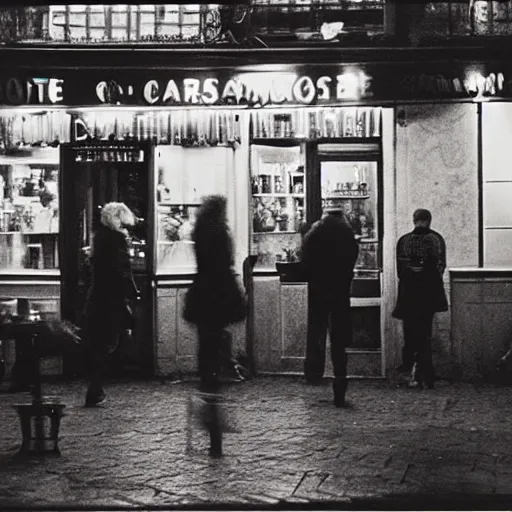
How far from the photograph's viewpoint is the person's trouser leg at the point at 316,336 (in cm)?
1220

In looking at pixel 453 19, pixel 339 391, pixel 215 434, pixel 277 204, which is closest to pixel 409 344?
pixel 339 391

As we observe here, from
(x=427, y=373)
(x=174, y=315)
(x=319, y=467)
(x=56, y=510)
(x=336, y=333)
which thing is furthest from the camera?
(x=174, y=315)

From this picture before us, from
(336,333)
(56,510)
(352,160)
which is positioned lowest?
(56,510)

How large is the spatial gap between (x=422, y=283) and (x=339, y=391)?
1781 millimetres

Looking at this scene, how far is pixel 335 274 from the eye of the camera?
11.7 metres

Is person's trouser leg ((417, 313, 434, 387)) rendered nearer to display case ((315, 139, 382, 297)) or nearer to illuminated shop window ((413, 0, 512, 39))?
display case ((315, 139, 382, 297))

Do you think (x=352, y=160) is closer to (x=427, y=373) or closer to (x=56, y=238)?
(x=427, y=373)

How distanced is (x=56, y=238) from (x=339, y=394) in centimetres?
415

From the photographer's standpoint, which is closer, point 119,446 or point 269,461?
point 269,461

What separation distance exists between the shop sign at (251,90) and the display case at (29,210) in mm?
1145

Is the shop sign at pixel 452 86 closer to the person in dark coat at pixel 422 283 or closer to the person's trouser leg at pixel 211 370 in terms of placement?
the person in dark coat at pixel 422 283

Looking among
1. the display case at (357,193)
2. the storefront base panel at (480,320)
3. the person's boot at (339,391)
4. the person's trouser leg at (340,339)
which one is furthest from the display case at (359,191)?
the person's boot at (339,391)

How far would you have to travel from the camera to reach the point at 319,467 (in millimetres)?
8875

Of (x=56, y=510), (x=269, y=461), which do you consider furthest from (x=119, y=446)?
(x=56, y=510)
